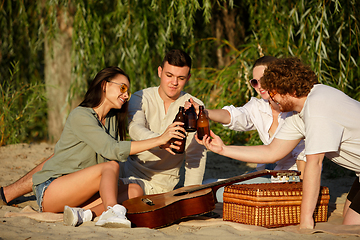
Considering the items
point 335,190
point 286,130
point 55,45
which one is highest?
point 55,45

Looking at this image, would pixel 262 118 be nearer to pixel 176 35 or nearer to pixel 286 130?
pixel 286 130

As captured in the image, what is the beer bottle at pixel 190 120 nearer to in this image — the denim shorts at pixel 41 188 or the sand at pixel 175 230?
the sand at pixel 175 230

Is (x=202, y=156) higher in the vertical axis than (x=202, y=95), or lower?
lower

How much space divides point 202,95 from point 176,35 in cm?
130

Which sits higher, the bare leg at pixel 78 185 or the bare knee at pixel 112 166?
the bare knee at pixel 112 166

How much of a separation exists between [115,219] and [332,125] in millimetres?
1754

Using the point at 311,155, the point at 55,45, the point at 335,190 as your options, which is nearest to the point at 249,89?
the point at 335,190

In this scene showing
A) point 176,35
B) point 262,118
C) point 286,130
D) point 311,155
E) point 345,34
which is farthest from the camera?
point 176,35

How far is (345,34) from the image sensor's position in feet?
18.2

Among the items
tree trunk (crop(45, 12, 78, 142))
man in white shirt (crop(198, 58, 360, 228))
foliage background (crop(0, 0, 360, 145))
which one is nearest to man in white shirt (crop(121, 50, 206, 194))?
man in white shirt (crop(198, 58, 360, 228))

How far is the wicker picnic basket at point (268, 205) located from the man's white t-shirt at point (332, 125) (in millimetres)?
422

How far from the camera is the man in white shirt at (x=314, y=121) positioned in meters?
2.67

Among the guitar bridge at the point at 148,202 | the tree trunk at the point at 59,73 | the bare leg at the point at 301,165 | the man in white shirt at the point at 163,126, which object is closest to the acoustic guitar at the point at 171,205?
the guitar bridge at the point at 148,202

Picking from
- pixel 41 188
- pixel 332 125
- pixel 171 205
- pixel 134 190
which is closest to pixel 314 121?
pixel 332 125
